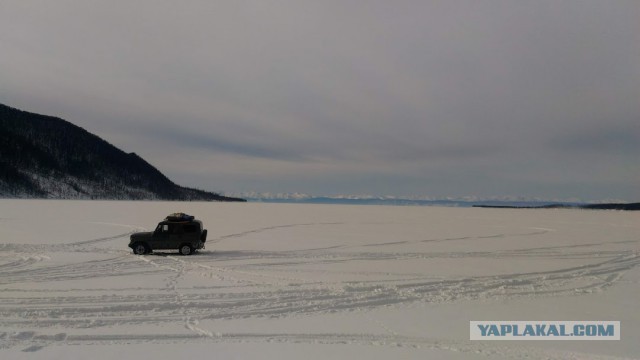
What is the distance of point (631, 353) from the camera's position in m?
8.41

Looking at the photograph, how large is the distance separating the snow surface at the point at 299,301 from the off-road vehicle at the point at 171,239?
22.3 inches

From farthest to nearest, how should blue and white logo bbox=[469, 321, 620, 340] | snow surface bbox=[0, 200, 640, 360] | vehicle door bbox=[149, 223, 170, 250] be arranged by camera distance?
vehicle door bbox=[149, 223, 170, 250], blue and white logo bbox=[469, 321, 620, 340], snow surface bbox=[0, 200, 640, 360]

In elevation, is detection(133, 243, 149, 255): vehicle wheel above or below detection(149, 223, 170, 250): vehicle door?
below

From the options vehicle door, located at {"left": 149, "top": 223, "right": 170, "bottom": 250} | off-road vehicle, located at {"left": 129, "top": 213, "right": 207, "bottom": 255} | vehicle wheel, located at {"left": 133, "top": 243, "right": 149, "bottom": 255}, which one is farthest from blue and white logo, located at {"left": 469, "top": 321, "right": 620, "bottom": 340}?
vehicle wheel, located at {"left": 133, "top": 243, "right": 149, "bottom": 255}

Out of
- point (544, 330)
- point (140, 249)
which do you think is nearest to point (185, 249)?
point (140, 249)

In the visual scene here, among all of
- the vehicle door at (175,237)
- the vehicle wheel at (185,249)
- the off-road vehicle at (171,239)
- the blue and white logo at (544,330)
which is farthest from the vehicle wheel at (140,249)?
the blue and white logo at (544,330)

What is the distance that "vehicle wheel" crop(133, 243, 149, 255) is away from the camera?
21469 mm

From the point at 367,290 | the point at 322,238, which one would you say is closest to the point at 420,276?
the point at 367,290

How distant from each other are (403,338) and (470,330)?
167 centimetres

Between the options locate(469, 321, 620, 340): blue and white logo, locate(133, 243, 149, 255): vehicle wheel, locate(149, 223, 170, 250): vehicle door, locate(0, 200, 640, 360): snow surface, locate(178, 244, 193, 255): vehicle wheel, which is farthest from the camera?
locate(178, 244, 193, 255): vehicle wheel

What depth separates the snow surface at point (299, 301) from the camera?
27.8ft

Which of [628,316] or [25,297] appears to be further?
[25,297]

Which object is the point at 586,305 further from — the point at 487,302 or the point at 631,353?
the point at 631,353

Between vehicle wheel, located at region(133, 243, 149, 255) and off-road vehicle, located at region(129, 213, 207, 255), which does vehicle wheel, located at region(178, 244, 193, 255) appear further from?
vehicle wheel, located at region(133, 243, 149, 255)
